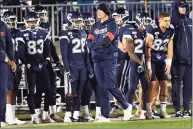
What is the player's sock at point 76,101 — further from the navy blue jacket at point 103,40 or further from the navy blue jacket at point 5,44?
the navy blue jacket at point 5,44

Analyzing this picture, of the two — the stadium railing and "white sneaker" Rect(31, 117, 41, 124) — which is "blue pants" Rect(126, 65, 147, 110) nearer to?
"white sneaker" Rect(31, 117, 41, 124)

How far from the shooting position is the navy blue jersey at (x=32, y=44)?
14688 mm

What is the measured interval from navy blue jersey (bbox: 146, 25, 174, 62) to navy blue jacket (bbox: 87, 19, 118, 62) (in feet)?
3.36

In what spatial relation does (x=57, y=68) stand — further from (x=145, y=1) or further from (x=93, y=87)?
(x=145, y=1)

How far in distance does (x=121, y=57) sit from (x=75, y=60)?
144 cm

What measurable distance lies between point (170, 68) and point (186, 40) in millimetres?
640

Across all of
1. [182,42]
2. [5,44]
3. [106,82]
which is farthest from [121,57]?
[5,44]

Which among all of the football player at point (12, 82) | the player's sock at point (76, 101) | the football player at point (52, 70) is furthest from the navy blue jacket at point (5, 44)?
the player's sock at point (76, 101)

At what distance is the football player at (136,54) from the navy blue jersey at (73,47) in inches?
35.2

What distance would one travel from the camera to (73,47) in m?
14.7

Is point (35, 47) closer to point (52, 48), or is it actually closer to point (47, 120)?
point (52, 48)

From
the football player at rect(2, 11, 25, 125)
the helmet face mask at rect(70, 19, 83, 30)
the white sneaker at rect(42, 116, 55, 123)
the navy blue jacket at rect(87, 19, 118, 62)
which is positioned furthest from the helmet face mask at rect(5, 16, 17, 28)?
the white sneaker at rect(42, 116, 55, 123)

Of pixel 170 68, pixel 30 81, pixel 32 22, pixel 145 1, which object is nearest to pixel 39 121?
pixel 30 81

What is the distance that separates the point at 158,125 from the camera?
1388cm
